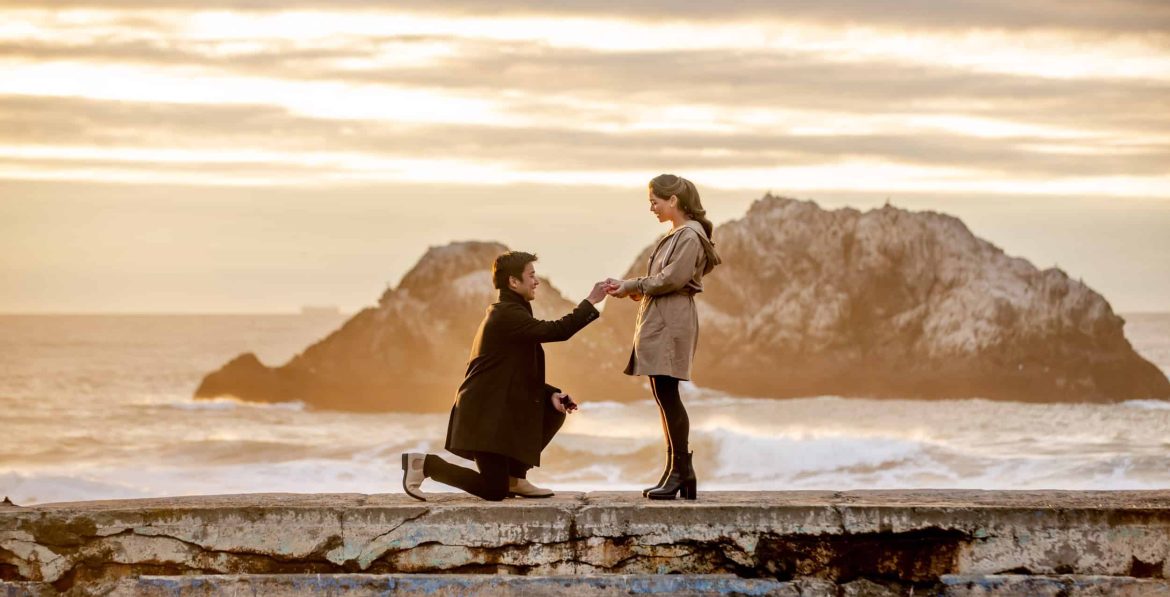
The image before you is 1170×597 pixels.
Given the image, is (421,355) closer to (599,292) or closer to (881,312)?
(881,312)

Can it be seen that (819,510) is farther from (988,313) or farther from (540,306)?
(988,313)

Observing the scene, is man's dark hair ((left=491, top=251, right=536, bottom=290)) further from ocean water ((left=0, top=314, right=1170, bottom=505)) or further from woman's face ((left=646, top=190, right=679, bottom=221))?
ocean water ((left=0, top=314, right=1170, bottom=505))

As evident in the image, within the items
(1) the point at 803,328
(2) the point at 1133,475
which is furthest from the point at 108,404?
(2) the point at 1133,475

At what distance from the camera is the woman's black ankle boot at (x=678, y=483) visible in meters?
7.42

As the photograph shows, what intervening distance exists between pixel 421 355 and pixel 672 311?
3859cm

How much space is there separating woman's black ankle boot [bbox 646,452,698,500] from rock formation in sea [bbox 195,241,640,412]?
117 ft

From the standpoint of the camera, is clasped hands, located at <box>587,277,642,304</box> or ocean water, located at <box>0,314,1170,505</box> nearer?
clasped hands, located at <box>587,277,642,304</box>

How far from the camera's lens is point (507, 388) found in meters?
7.55

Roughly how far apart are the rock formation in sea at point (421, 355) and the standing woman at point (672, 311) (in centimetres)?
3566

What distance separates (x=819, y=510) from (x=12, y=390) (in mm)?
52315

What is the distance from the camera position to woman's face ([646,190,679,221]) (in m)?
7.58

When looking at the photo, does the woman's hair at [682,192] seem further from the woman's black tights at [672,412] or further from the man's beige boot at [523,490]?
the man's beige boot at [523,490]

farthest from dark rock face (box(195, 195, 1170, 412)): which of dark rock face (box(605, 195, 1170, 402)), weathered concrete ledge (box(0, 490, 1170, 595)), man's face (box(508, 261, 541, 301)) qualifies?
weathered concrete ledge (box(0, 490, 1170, 595))

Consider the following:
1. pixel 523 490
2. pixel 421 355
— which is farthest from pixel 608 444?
pixel 523 490
